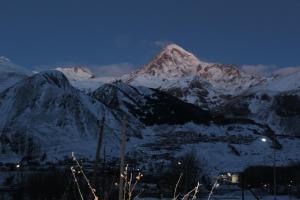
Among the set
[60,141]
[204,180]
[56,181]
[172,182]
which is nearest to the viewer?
[56,181]

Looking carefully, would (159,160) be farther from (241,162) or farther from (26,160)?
(26,160)

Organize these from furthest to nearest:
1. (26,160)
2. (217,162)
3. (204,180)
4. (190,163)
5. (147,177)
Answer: (217,162), (26,160), (147,177), (204,180), (190,163)

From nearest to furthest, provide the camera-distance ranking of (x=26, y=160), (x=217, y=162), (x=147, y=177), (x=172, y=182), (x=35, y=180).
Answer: (x=35, y=180), (x=172, y=182), (x=147, y=177), (x=26, y=160), (x=217, y=162)

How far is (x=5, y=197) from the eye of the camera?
221 ft

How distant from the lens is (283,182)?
427ft

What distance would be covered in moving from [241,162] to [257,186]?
6955 centimetres

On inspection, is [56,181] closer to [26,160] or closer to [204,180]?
[204,180]

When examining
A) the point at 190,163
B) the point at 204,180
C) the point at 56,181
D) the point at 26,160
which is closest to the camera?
the point at 56,181

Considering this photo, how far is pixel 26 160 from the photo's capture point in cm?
17550

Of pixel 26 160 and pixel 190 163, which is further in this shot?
pixel 26 160

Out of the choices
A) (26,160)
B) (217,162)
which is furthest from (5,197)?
(217,162)

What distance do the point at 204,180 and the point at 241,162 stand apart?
72185 mm

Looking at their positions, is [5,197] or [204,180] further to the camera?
[204,180]

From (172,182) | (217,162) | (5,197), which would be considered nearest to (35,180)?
(5,197)
